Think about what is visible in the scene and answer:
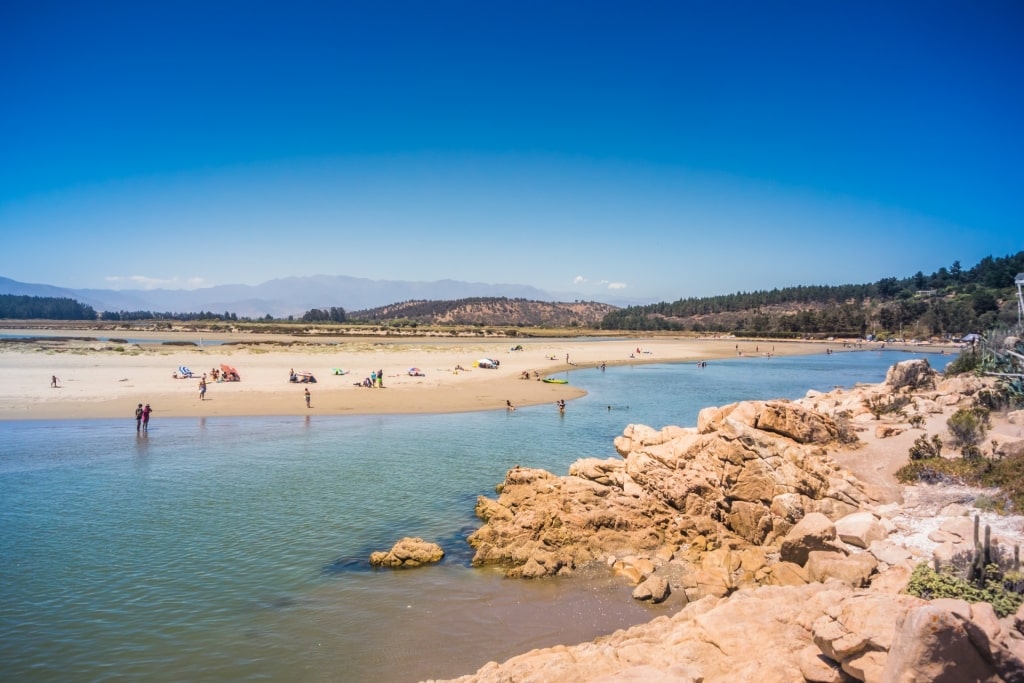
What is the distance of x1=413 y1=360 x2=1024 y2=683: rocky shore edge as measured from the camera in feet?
18.3

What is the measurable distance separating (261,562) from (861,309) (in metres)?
146

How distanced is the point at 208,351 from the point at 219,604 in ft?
194

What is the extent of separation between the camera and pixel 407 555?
12852mm

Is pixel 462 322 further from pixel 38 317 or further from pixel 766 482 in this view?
pixel 766 482

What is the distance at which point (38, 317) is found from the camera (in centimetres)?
18412

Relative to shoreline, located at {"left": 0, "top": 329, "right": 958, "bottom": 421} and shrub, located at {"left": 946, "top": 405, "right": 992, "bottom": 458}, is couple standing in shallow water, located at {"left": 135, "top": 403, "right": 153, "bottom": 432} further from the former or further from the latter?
shrub, located at {"left": 946, "top": 405, "right": 992, "bottom": 458}

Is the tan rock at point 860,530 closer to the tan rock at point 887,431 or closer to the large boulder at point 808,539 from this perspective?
the large boulder at point 808,539

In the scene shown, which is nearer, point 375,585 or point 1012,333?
point 375,585

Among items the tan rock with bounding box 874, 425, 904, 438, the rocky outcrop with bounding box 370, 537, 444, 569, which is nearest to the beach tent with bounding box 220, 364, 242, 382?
the rocky outcrop with bounding box 370, 537, 444, 569

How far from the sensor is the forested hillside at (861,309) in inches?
4067

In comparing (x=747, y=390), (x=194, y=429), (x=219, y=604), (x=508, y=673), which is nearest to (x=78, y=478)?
(x=194, y=429)

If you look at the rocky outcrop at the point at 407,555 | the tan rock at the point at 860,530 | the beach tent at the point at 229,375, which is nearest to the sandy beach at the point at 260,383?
the beach tent at the point at 229,375

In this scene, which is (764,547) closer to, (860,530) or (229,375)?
(860,530)

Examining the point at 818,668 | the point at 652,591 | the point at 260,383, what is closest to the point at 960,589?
the point at 818,668
